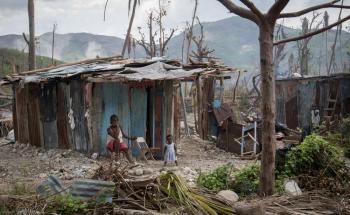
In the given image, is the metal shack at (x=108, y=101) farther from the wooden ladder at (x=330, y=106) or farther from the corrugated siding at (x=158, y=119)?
the wooden ladder at (x=330, y=106)

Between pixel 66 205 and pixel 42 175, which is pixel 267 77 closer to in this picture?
pixel 66 205

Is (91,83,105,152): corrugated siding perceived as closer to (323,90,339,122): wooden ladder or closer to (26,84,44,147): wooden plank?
(26,84,44,147): wooden plank

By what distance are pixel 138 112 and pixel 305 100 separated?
24.9ft

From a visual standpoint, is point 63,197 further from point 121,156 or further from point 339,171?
point 121,156

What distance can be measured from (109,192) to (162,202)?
A: 0.62 m

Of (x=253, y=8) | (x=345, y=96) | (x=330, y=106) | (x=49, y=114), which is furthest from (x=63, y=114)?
(x=345, y=96)

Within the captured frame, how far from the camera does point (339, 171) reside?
22.6ft

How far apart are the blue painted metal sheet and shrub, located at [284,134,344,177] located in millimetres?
5312

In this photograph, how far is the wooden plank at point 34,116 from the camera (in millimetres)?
13516

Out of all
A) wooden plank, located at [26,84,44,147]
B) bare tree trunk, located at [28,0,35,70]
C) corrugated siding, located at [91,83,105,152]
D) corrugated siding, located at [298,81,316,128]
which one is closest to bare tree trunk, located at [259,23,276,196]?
corrugated siding, located at [91,83,105,152]

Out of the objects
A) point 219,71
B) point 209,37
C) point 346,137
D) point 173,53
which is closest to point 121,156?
point 219,71

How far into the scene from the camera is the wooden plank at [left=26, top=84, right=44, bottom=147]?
13.5 metres

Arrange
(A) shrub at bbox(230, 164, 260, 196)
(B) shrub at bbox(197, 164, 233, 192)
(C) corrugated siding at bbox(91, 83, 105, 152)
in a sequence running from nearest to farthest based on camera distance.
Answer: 1. (A) shrub at bbox(230, 164, 260, 196)
2. (B) shrub at bbox(197, 164, 233, 192)
3. (C) corrugated siding at bbox(91, 83, 105, 152)

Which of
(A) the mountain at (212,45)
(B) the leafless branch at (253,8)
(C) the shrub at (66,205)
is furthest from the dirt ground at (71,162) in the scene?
(A) the mountain at (212,45)
